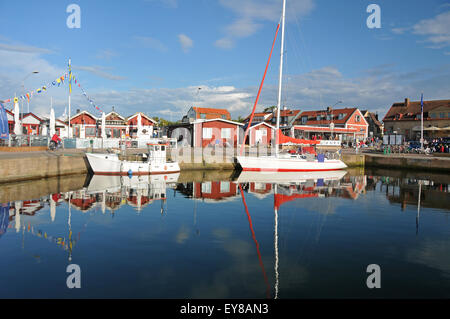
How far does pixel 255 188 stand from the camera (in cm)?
2372

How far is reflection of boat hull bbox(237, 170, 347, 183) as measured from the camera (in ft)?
91.2

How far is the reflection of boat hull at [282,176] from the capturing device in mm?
27802

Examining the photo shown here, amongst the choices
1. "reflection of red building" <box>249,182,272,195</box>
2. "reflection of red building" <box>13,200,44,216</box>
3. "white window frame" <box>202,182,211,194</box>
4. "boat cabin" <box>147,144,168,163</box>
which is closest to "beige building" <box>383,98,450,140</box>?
"reflection of red building" <box>249,182,272,195</box>

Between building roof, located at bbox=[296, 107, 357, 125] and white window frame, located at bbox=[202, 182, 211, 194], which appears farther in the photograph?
building roof, located at bbox=[296, 107, 357, 125]

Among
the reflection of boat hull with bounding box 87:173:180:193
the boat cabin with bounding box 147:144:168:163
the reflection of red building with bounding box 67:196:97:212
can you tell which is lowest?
the reflection of red building with bounding box 67:196:97:212

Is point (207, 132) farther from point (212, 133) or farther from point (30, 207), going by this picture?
point (30, 207)

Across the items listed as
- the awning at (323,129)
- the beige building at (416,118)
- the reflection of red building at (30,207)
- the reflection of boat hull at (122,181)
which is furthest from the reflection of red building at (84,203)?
the beige building at (416,118)

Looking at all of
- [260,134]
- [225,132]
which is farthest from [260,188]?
[260,134]

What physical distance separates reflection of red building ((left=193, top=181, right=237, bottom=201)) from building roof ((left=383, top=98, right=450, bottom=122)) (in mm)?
52529

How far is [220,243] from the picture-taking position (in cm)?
1138

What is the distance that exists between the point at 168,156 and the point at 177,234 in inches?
870

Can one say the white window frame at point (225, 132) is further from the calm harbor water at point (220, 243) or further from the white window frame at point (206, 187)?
the calm harbor water at point (220, 243)

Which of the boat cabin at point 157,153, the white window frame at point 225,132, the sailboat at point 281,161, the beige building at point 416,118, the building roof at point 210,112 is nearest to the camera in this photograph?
the boat cabin at point 157,153

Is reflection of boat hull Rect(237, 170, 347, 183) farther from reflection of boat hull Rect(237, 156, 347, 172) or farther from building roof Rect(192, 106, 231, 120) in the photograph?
building roof Rect(192, 106, 231, 120)
